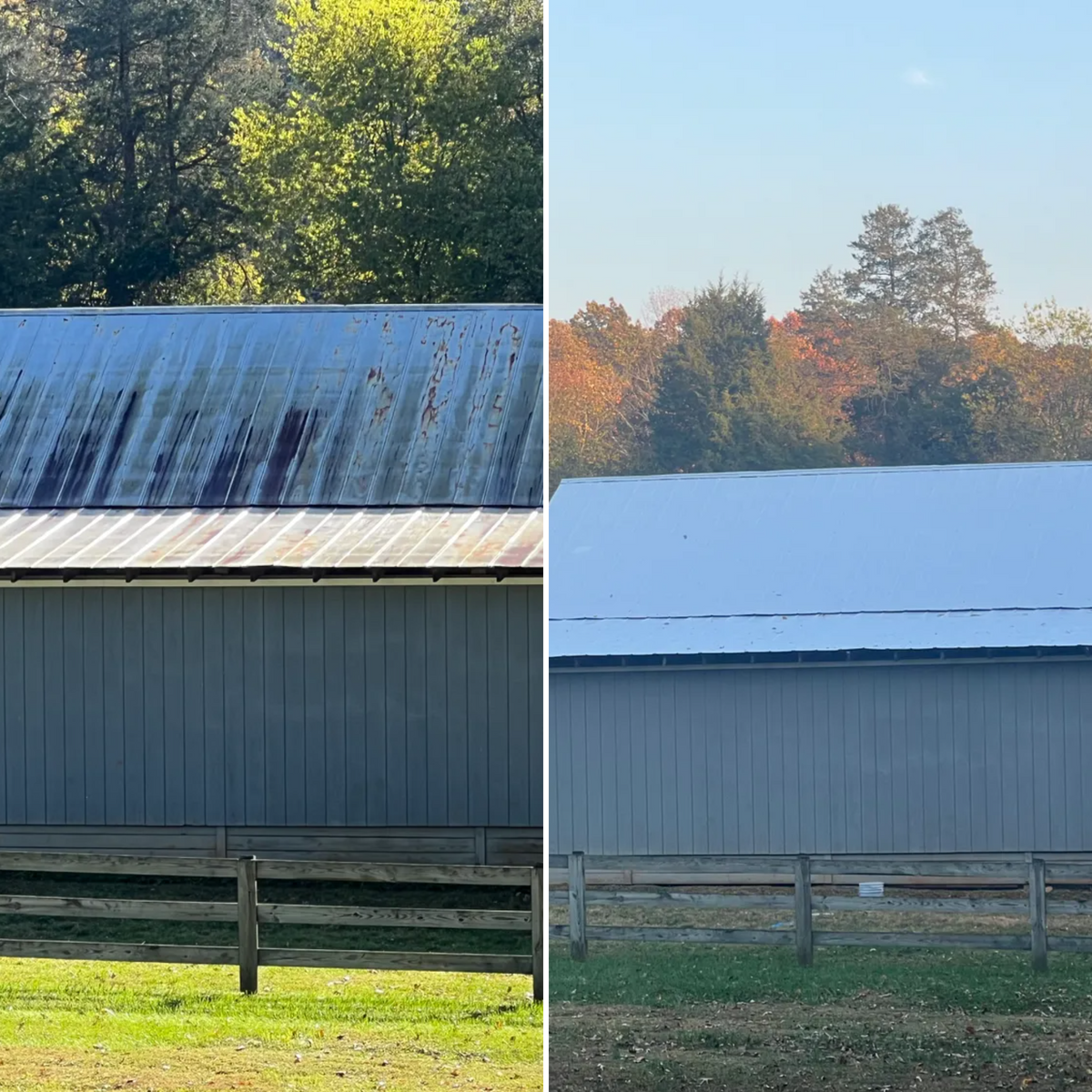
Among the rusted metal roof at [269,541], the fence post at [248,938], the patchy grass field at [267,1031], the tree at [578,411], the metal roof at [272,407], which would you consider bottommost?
the patchy grass field at [267,1031]

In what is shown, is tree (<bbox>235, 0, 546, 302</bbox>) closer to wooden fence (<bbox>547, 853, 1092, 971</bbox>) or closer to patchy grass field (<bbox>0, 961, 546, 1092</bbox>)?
patchy grass field (<bbox>0, 961, 546, 1092</bbox>)

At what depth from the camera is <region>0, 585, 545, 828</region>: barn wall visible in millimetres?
11438

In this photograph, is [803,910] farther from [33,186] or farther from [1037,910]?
[33,186]

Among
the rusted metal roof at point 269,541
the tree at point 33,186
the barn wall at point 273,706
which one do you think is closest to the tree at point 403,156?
the tree at point 33,186

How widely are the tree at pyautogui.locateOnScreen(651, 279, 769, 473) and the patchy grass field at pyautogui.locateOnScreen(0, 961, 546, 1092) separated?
12.6 ft

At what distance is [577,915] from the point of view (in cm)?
252

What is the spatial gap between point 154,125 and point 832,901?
36.0 meters

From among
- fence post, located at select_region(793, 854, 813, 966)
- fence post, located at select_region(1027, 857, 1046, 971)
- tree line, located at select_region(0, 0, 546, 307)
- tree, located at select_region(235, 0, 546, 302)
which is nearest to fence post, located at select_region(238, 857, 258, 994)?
fence post, located at select_region(793, 854, 813, 966)

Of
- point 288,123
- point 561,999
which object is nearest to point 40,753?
point 561,999

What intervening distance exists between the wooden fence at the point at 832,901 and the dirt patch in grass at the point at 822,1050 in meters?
0.12

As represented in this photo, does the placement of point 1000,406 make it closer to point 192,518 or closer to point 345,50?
point 192,518

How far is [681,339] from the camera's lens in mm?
2736

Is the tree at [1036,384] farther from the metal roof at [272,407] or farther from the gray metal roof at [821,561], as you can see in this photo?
the metal roof at [272,407]

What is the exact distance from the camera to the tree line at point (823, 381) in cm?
270
